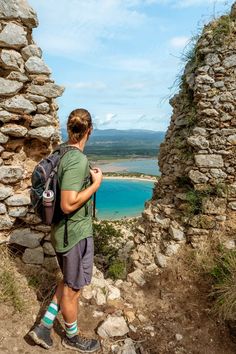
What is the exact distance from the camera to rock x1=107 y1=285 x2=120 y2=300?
445 cm

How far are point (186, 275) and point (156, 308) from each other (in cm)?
67

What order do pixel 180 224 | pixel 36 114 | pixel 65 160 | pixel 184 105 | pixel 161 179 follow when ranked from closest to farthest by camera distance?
pixel 65 160
pixel 36 114
pixel 180 224
pixel 184 105
pixel 161 179

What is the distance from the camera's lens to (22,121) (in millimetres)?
4266

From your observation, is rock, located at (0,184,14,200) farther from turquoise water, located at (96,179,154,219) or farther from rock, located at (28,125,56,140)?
turquoise water, located at (96,179,154,219)

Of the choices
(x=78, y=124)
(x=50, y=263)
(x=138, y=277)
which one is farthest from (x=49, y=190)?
(x=138, y=277)

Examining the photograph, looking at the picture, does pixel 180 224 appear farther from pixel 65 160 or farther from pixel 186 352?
pixel 65 160

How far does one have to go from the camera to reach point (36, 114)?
4.24 metres

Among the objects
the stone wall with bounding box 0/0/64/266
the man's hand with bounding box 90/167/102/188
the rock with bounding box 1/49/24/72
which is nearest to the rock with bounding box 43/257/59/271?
the stone wall with bounding box 0/0/64/266

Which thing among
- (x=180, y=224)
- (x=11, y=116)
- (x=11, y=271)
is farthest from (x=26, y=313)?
(x=180, y=224)

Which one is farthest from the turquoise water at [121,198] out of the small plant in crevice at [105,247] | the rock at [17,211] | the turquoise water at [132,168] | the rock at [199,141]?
the rock at [17,211]

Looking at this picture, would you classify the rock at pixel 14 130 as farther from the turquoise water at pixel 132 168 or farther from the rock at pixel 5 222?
the turquoise water at pixel 132 168

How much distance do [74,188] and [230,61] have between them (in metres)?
3.36

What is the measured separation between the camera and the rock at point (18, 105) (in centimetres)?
406

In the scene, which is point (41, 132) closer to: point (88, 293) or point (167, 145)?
point (88, 293)
